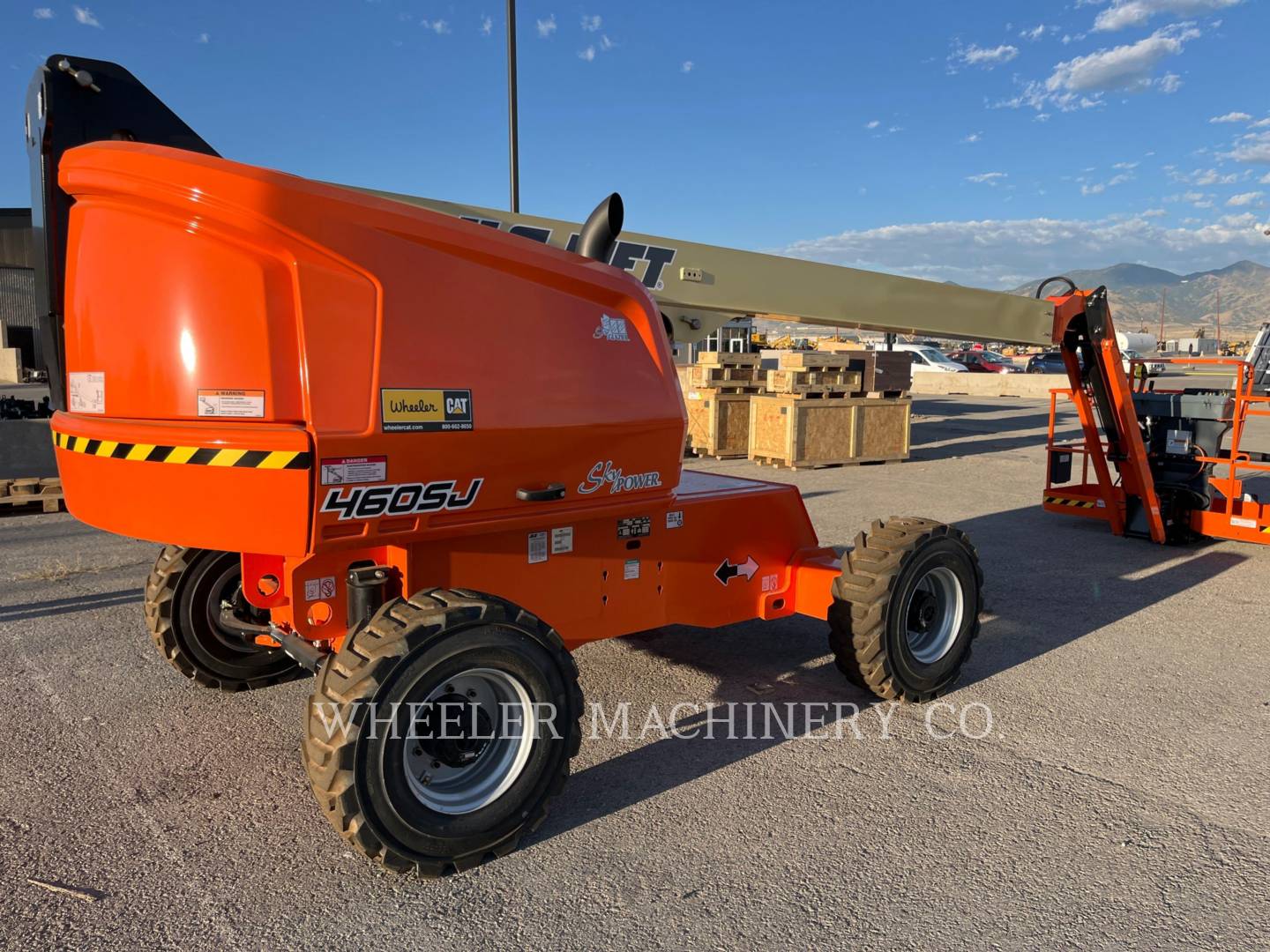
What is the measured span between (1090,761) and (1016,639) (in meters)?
1.92

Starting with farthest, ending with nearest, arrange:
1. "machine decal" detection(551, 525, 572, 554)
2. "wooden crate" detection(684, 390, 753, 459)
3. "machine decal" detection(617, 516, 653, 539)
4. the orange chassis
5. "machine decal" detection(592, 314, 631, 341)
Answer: "wooden crate" detection(684, 390, 753, 459) → the orange chassis → "machine decal" detection(617, 516, 653, 539) → "machine decal" detection(551, 525, 572, 554) → "machine decal" detection(592, 314, 631, 341)

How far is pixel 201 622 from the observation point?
4906 millimetres

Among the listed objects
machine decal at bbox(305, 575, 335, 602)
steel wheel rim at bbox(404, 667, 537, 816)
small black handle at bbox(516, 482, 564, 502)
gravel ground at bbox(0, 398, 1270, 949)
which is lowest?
gravel ground at bbox(0, 398, 1270, 949)

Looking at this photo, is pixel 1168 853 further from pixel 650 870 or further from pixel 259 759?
pixel 259 759

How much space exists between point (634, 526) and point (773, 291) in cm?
205

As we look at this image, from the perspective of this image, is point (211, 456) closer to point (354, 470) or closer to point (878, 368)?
point (354, 470)

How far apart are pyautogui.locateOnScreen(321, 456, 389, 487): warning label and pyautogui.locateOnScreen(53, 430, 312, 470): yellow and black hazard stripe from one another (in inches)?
2.9

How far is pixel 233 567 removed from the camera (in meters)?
4.97

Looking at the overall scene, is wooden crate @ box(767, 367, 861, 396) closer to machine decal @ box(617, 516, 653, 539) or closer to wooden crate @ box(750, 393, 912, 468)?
wooden crate @ box(750, 393, 912, 468)

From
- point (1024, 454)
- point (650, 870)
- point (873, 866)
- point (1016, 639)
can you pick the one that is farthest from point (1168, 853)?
point (1024, 454)

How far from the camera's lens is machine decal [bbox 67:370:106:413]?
3352mm

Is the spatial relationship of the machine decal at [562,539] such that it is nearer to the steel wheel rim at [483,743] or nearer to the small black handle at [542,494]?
the small black handle at [542,494]

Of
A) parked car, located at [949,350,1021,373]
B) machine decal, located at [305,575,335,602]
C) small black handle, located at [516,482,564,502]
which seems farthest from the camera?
parked car, located at [949,350,1021,373]

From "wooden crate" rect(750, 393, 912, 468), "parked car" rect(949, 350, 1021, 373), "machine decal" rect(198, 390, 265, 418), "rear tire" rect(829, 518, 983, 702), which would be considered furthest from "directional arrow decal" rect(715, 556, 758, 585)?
"parked car" rect(949, 350, 1021, 373)
